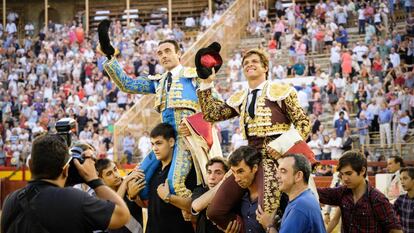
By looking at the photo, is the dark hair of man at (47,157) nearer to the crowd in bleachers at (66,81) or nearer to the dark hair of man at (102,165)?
the dark hair of man at (102,165)

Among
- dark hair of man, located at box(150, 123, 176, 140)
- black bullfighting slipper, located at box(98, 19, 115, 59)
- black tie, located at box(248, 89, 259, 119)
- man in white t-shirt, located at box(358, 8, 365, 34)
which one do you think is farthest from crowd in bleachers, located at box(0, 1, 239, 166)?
black tie, located at box(248, 89, 259, 119)

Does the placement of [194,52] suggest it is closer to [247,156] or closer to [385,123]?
[385,123]

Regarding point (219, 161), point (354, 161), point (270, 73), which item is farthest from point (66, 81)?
point (354, 161)

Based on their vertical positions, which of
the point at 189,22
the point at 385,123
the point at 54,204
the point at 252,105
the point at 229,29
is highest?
the point at 189,22

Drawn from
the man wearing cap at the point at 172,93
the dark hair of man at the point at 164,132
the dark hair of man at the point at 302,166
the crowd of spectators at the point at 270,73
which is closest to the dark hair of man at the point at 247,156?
the dark hair of man at the point at 302,166

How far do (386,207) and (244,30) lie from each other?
19265 millimetres

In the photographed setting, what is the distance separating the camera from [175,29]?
2614cm

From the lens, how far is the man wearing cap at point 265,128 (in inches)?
235

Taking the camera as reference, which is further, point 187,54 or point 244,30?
point 244,30

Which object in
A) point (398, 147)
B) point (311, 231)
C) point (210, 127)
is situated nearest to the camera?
point (311, 231)

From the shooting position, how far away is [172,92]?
23.5 ft

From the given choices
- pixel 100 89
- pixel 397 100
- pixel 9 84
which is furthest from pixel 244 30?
pixel 397 100

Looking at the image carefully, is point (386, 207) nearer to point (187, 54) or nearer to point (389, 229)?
point (389, 229)

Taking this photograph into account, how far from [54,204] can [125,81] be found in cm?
316
